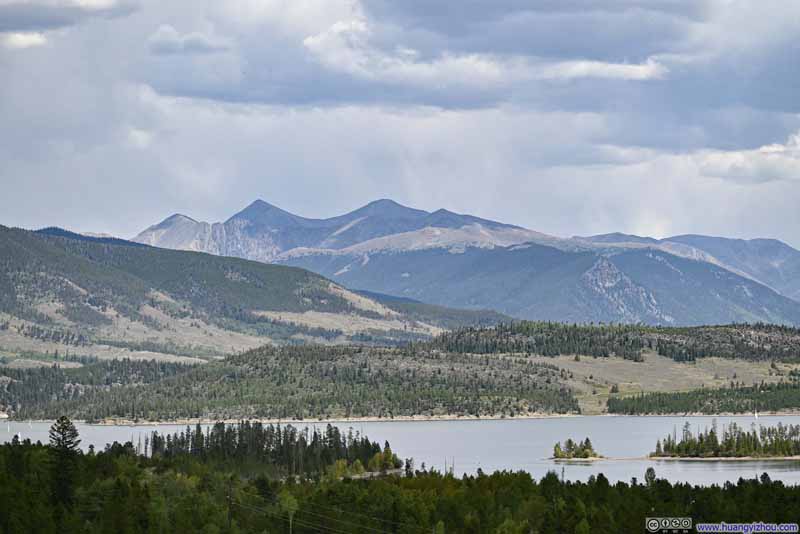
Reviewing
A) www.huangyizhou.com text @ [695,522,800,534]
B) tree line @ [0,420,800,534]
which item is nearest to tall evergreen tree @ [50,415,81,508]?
tree line @ [0,420,800,534]

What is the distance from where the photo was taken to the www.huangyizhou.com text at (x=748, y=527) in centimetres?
14000

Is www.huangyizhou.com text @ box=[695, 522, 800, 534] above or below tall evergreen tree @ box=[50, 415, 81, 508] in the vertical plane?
below

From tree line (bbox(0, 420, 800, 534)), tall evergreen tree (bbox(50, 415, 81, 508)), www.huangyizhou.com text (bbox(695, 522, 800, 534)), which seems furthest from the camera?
tall evergreen tree (bbox(50, 415, 81, 508))

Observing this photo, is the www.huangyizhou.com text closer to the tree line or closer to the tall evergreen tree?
the tree line

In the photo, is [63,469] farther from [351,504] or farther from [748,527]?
[748,527]

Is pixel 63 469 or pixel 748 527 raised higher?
pixel 63 469

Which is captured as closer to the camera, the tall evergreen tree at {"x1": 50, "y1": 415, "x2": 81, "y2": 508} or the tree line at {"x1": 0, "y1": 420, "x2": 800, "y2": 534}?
the tree line at {"x1": 0, "y1": 420, "x2": 800, "y2": 534}

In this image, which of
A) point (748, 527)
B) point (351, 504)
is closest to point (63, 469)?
point (351, 504)

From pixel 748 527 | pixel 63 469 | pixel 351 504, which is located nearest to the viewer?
pixel 748 527

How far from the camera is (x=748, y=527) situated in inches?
5591

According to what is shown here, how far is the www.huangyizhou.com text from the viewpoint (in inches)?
5512

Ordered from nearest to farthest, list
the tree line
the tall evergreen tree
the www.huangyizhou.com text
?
the www.huangyizhou.com text
the tree line
the tall evergreen tree

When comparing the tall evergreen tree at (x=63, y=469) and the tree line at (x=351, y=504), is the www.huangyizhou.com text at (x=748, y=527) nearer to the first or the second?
the tree line at (x=351, y=504)

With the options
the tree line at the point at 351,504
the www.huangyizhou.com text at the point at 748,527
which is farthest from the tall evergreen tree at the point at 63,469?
the www.huangyizhou.com text at the point at 748,527
